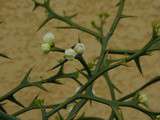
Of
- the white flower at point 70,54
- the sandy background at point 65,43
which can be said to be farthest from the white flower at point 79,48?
the sandy background at point 65,43

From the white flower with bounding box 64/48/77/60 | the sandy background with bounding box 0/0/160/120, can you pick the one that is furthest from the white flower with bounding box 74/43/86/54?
the sandy background with bounding box 0/0/160/120

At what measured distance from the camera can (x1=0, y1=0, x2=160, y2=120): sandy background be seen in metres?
2.09

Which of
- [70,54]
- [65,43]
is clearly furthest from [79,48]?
[65,43]

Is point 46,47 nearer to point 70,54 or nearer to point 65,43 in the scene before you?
point 70,54

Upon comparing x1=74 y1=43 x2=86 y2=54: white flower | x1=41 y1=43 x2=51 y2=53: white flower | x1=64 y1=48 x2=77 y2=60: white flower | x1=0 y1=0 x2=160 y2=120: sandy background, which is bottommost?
x1=0 y1=0 x2=160 y2=120: sandy background

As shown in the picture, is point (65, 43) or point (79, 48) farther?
point (65, 43)

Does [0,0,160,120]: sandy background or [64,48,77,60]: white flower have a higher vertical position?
[64,48,77,60]: white flower

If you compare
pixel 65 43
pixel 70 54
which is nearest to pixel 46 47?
pixel 70 54

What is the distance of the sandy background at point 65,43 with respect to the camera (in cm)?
209

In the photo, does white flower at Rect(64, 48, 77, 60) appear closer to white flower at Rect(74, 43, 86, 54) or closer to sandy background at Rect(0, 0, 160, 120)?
white flower at Rect(74, 43, 86, 54)

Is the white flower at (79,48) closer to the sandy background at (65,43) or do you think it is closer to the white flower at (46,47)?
the white flower at (46,47)

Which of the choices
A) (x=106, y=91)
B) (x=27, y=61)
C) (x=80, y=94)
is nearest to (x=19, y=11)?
(x=27, y=61)

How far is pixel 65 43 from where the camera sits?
2182 millimetres

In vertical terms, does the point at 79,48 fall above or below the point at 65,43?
above
